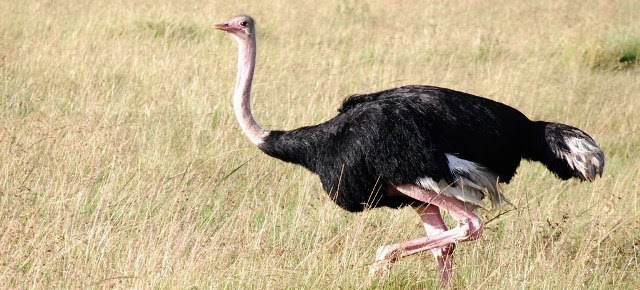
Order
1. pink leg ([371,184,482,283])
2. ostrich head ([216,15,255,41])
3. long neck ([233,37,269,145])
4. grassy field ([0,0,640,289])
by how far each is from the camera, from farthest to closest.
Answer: ostrich head ([216,15,255,41]) < long neck ([233,37,269,145]) < pink leg ([371,184,482,283]) < grassy field ([0,0,640,289])

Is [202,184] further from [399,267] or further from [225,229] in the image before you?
[399,267]

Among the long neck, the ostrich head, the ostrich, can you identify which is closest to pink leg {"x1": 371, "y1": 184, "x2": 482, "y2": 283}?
the ostrich

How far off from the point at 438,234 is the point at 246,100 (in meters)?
1.02

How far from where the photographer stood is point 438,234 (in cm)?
473

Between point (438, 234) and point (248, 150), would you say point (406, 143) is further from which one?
point (248, 150)

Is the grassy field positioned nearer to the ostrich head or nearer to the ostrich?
the ostrich

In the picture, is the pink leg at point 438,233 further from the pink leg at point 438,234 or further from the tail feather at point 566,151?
the tail feather at point 566,151

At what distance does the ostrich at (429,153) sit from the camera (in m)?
4.48

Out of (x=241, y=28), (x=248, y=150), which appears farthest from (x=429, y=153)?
(x=248, y=150)

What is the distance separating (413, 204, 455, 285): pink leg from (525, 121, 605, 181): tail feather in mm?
476

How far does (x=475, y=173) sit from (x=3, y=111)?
11.2 ft

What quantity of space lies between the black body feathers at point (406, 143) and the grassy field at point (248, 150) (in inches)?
11.3

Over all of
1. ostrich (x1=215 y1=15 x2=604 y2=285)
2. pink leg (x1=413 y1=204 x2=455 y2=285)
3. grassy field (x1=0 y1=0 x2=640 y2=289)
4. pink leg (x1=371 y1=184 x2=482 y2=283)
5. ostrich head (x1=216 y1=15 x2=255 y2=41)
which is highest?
ostrich head (x1=216 y1=15 x2=255 y2=41)

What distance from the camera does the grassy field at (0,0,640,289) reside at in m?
4.39
